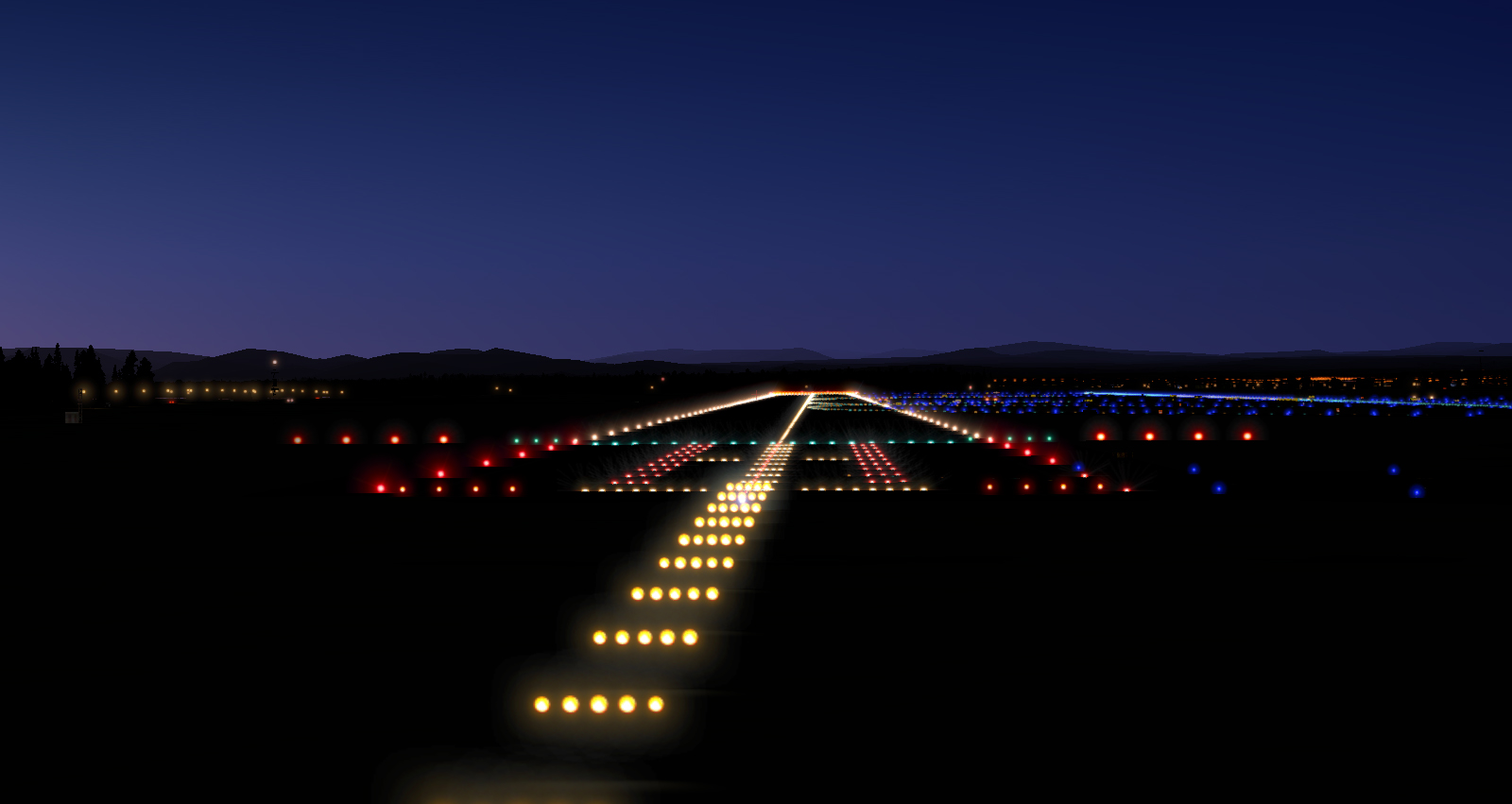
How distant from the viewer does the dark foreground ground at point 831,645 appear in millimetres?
7051

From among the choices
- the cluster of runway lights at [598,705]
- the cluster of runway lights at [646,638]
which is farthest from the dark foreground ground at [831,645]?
the cluster of runway lights at [646,638]

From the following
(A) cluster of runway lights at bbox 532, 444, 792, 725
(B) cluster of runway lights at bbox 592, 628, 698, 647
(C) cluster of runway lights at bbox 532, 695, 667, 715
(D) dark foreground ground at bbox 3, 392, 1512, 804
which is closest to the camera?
(D) dark foreground ground at bbox 3, 392, 1512, 804

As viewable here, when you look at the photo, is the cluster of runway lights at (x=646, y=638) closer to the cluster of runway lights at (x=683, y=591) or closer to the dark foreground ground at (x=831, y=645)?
the cluster of runway lights at (x=683, y=591)

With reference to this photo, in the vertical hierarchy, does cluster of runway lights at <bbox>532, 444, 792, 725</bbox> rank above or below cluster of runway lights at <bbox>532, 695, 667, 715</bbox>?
below

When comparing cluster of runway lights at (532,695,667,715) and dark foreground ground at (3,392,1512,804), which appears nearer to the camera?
dark foreground ground at (3,392,1512,804)

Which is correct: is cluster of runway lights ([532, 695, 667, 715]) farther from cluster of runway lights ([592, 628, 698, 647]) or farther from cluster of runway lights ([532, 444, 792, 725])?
cluster of runway lights ([592, 628, 698, 647])

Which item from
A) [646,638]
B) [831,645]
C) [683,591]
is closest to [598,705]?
[646,638]

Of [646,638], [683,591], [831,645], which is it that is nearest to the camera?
[831,645]

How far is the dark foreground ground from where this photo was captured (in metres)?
7.05

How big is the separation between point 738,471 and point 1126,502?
30.1 feet

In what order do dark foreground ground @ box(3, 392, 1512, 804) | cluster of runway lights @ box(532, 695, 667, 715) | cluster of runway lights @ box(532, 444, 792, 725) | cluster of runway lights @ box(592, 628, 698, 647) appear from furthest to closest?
1. cluster of runway lights @ box(592, 628, 698, 647)
2. cluster of runway lights @ box(532, 444, 792, 725)
3. cluster of runway lights @ box(532, 695, 667, 715)
4. dark foreground ground @ box(3, 392, 1512, 804)

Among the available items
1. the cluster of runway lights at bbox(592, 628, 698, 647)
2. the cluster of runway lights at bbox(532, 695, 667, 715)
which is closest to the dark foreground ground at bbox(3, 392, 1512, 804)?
the cluster of runway lights at bbox(532, 695, 667, 715)

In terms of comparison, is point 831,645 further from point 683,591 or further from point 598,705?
point 683,591

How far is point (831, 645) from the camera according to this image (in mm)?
10086
